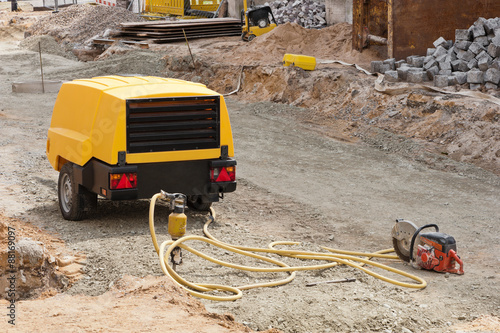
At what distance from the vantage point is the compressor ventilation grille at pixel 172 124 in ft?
26.5

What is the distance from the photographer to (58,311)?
5.66 metres

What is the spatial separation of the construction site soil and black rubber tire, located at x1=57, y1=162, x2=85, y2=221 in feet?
0.52

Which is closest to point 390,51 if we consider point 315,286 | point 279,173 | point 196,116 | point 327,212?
point 279,173

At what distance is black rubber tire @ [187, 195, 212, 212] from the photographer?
29.8 feet

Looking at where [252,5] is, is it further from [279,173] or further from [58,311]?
[58,311]

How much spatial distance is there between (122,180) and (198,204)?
1.49 m

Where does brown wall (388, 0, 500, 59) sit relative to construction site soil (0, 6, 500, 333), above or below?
above

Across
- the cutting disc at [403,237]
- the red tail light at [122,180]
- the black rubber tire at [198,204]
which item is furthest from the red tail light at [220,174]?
the cutting disc at [403,237]

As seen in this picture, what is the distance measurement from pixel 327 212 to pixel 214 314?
4729 millimetres

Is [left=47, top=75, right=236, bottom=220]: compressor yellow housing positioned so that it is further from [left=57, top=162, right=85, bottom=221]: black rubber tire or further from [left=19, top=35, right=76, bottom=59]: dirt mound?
[left=19, top=35, right=76, bottom=59]: dirt mound

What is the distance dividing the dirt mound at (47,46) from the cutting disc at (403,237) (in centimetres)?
2322

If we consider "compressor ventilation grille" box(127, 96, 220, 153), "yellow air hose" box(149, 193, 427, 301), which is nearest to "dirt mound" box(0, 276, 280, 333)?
"yellow air hose" box(149, 193, 427, 301)

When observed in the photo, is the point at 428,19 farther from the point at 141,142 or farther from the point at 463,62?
the point at 141,142

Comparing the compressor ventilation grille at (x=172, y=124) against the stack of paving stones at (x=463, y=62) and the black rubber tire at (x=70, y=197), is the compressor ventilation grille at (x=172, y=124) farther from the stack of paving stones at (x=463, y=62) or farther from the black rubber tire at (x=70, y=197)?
the stack of paving stones at (x=463, y=62)
